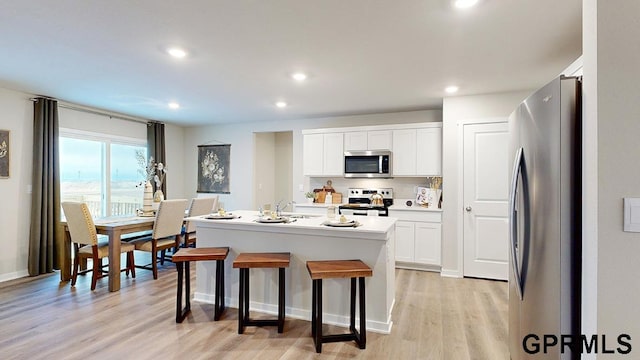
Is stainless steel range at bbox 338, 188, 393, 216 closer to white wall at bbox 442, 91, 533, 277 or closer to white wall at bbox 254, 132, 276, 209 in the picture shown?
white wall at bbox 442, 91, 533, 277

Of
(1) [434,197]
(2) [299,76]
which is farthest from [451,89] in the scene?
(2) [299,76]

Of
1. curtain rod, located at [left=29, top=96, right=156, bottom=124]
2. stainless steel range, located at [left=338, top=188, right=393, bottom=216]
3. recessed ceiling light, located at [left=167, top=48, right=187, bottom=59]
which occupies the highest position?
recessed ceiling light, located at [left=167, top=48, right=187, bottom=59]

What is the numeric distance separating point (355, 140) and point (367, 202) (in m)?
1.05

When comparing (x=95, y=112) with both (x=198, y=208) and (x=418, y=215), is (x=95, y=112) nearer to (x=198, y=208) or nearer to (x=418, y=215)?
(x=198, y=208)

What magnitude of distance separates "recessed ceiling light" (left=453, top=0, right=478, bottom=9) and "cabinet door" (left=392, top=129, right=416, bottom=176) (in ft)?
9.48

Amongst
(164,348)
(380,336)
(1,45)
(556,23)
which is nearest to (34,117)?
(1,45)

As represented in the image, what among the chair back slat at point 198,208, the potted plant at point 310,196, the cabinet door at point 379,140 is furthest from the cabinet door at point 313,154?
the chair back slat at point 198,208

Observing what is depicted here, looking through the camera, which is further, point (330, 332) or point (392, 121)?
point (392, 121)

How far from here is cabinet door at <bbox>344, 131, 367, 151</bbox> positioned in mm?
5188

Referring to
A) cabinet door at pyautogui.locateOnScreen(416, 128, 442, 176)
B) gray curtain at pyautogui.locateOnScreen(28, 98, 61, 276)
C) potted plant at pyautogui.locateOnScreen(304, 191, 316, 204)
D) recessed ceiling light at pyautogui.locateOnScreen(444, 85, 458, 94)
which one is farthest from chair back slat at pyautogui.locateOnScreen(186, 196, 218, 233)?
recessed ceiling light at pyautogui.locateOnScreen(444, 85, 458, 94)

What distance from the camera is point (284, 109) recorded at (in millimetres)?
5199

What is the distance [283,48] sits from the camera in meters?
2.77

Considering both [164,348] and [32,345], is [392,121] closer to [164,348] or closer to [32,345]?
[164,348]

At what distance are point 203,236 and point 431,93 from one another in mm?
3192
